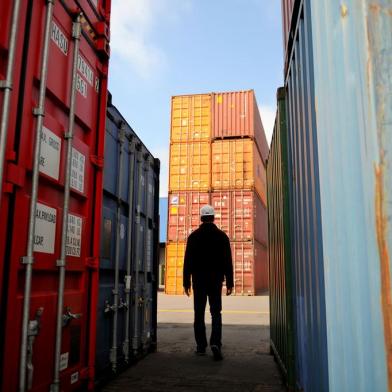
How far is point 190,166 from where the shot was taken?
19484 mm

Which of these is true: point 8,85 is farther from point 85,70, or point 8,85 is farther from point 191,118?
point 191,118

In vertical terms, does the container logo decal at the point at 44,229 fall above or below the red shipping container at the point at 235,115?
below

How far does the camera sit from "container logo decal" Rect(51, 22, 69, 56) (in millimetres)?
3104

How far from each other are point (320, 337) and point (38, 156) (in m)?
2.03

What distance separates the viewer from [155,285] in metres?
6.00

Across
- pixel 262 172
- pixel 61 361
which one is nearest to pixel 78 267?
pixel 61 361

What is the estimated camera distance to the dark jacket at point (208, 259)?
5.71 meters

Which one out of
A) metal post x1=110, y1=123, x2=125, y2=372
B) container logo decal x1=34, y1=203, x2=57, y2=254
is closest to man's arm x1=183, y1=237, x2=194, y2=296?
metal post x1=110, y1=123, x2=125, y2=372

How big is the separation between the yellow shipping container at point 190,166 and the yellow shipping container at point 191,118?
1.26 ft

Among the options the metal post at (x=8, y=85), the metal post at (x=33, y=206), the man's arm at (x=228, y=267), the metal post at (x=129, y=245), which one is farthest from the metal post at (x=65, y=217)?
the man's arm at (x=228, y=267)

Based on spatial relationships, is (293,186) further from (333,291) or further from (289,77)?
(333,291)

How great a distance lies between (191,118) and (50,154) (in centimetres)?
1728

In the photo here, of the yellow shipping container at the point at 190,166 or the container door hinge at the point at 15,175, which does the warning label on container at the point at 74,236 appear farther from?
the yellow shipping container at the point at 190,166

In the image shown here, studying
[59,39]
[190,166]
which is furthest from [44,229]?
[190,166]
